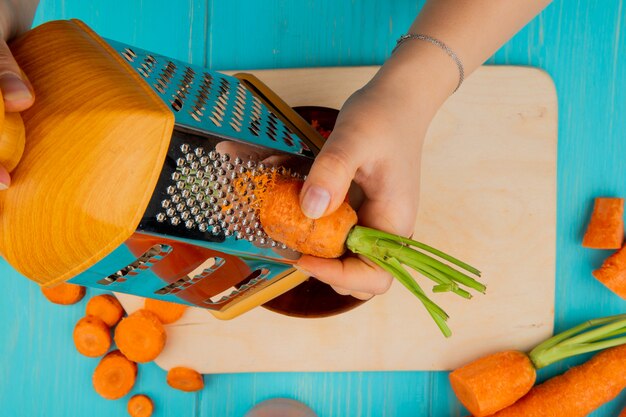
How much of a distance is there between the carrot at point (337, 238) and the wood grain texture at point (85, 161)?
0.49 feet

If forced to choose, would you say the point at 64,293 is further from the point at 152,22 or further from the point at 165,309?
the point at 152,22

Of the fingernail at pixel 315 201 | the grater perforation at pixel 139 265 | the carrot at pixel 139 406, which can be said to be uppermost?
the fingernail at pixel 315 201

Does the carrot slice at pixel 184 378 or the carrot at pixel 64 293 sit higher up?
the carrot at pixel 64 293

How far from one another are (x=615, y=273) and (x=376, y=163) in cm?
52

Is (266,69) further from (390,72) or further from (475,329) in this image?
(475,329)

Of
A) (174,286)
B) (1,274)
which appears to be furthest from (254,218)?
(1,274)

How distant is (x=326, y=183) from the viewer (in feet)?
1.91

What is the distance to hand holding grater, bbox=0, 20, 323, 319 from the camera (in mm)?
458

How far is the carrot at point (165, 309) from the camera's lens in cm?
93

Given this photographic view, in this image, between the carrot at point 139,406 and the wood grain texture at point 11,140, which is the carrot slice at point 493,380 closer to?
the carrot at point 139,406

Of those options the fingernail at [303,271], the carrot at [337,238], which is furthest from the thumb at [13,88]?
the fingernail at [303,271]

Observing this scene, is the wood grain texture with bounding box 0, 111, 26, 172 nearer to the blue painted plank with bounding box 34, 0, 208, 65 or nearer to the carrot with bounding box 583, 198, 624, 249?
the blue painted plank with bounding box 34, 0, 208, 65

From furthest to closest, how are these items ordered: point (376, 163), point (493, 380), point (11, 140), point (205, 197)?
point (493, 380) → point (376, 163) → point (205, 197) → point (11, 140)

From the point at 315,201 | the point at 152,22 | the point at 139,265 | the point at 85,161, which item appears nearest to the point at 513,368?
the point at 315,201
